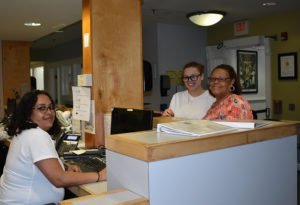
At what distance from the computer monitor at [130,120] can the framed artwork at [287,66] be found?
3.27m

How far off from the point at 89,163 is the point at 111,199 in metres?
1.12

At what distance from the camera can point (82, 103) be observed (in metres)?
2.84

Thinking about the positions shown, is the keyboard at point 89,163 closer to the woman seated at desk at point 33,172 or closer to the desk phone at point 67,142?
the woman seated at desk at point 33,172

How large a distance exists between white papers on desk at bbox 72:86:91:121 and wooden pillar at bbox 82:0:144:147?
0.07m

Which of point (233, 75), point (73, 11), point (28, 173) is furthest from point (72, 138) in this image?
point (233, 75)

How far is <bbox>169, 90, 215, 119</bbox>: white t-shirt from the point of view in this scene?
2.64 meters

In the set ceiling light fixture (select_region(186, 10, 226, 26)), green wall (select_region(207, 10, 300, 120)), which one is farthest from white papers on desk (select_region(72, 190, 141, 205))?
green wall (select_region(207, 10, 300, 120))

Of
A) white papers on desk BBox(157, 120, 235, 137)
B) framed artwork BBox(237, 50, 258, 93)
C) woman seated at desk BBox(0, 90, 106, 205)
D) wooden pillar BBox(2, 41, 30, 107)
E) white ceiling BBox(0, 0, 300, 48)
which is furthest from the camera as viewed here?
framed artwork BBox(237, 50, 258, 93)

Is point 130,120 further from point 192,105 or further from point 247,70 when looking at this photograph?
point 247,70

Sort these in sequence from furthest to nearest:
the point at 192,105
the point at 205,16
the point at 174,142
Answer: the point at 205,16 → the point at 192,105 → the point at 174,142

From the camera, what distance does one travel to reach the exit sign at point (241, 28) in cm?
538

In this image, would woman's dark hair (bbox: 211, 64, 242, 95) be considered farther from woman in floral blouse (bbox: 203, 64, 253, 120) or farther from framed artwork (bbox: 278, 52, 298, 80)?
framed artwork (bbox: 278, 52, 298, 80)

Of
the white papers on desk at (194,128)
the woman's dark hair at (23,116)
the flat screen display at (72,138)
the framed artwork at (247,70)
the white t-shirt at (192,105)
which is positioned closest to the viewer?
the white papers on desk at (194,128)

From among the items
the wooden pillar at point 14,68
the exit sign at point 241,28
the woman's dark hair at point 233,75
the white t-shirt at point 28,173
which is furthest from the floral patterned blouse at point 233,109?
the wooden pillar at point 14,68
